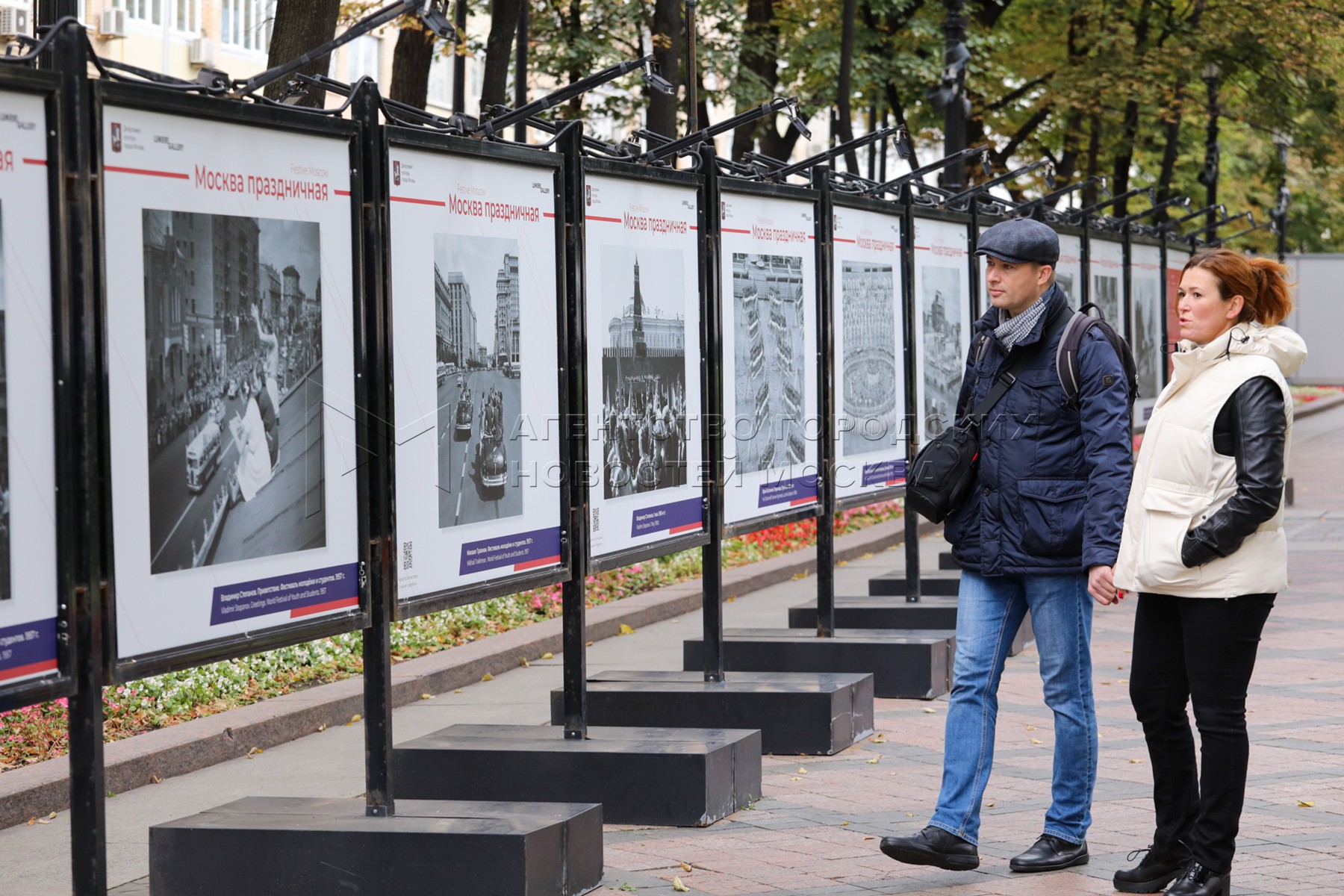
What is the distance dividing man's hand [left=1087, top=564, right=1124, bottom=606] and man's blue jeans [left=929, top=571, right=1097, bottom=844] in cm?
21

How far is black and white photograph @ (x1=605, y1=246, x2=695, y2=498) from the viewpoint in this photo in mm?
6426

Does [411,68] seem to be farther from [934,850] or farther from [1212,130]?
[1212,130]

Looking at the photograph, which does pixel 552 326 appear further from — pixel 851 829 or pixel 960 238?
pixel 960 238

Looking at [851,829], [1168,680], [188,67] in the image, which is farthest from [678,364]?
[188,67]

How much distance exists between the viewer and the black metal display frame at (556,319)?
4.94 meters

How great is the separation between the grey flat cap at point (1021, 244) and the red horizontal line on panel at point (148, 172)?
2482 mm

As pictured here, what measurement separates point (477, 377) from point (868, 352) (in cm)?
384

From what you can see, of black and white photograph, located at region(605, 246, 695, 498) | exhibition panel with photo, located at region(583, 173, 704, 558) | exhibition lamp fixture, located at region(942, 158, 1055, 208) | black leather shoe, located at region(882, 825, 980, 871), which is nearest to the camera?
black leather shoe, located at region(882, 825, 980, 871)

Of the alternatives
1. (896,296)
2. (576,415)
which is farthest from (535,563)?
(896,296)

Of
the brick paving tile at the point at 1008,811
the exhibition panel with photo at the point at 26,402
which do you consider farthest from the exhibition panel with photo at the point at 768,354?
the exhibition panel with photo at the point at 26,402

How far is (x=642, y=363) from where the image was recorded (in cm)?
668

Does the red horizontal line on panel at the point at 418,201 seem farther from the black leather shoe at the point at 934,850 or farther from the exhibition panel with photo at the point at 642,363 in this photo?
the black leather shoe at the point at 934,850
